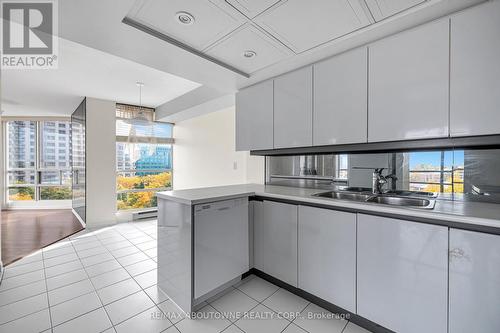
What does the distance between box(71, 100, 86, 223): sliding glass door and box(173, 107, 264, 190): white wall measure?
1.87m

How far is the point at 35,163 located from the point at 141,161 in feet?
10.9

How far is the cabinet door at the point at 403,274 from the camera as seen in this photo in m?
1.23

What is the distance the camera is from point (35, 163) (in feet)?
18.4

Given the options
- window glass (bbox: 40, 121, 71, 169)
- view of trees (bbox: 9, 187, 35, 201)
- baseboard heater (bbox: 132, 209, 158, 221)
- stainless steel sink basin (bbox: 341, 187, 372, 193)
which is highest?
window glass (bbox: 40, 121, 71, 169)

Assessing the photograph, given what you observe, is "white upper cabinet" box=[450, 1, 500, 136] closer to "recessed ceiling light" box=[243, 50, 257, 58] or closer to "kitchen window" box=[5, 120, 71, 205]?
"recessed ceiling light" box=[243, 50, 257, 58]

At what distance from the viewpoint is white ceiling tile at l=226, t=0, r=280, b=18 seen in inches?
53.1

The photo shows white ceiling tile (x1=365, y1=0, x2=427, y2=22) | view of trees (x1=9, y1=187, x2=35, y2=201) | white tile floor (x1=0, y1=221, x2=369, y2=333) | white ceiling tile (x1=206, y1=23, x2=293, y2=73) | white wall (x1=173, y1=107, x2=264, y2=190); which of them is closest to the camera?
white ceiling tile (x1=365, y1=0, x2=427, y2=22)

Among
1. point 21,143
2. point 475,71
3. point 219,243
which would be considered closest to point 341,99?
point 475,71

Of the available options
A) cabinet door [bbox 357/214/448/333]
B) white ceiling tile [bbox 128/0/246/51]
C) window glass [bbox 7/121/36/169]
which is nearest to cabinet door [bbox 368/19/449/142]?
cabinet door [bbox 357/214/448/333]

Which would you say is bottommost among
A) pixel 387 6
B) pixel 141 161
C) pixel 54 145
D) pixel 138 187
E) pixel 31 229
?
pixel 31 229

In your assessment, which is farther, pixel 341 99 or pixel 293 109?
pixel 293 109

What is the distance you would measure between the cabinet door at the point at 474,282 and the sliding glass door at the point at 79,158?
5.26 meters

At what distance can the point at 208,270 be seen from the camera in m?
1.76

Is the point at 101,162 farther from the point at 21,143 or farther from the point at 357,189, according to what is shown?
the point at 357,189
